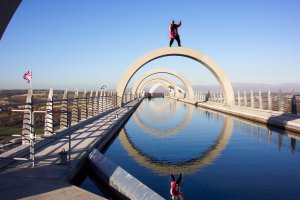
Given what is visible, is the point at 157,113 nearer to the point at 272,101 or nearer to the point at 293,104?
the point at 272,101

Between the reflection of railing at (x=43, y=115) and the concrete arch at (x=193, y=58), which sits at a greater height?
the concrete arch at (x=193, y=58)

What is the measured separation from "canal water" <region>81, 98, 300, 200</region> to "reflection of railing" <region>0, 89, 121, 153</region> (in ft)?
5.24

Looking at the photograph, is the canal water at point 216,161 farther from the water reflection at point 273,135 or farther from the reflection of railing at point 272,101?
the reflection of railing at point 272,101

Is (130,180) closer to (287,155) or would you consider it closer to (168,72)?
(287,155)

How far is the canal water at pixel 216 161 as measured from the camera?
525 centimetres

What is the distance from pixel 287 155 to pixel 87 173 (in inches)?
201

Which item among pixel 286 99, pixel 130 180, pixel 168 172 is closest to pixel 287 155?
pixel 168 172

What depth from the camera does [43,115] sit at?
1037 cm

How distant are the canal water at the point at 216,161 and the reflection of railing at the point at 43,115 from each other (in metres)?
1.60

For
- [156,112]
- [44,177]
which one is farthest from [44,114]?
[156,112]

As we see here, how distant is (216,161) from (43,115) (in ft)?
19.8

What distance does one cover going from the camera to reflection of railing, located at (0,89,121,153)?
5734mm

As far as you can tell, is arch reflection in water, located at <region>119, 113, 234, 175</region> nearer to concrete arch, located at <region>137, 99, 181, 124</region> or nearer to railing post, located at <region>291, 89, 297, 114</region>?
railing post, located at <region>291, 89, 297, 114</region>

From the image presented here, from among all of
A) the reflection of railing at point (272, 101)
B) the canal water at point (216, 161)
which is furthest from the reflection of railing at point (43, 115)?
the reflection of railing at point (272, 101)
